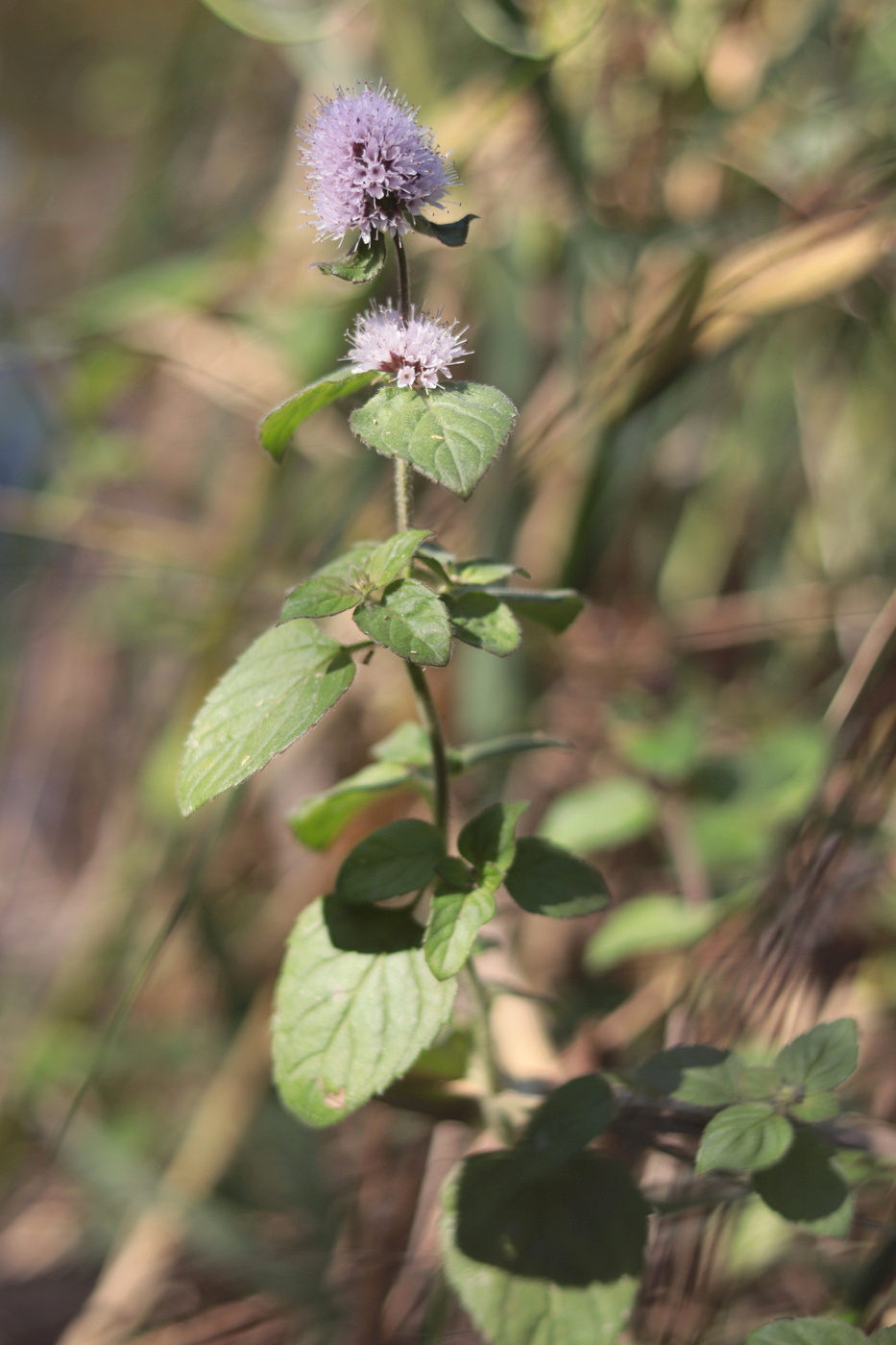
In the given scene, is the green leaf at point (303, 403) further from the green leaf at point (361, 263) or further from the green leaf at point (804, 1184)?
the green leaf at point (804, 1184)

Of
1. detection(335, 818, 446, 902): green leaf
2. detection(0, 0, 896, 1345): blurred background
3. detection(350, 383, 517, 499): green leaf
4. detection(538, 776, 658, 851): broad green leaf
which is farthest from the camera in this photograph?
detection(538, 776, 658, 851): broad green leaf

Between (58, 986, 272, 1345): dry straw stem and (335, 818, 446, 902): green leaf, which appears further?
(58, 986, 272, 1345): dry straw stem

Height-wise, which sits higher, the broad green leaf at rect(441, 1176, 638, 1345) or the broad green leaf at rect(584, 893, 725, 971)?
the broad green leaf at rect(584, 893, 725, 971)

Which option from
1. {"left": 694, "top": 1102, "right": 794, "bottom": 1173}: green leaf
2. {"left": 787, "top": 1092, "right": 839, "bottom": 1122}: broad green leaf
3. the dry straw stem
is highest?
{"left": 787, "top": 1092, "right": 839, "bottom": 1122}: broad green leaf

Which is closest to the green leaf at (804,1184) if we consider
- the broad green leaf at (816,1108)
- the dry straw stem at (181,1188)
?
the broad green leaf at (816,1108)

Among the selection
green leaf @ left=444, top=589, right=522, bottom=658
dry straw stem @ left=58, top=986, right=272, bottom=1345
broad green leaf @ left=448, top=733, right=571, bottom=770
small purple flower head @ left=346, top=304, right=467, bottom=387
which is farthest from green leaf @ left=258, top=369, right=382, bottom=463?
dry straw stem @ left=58, top=986, right=272, bottom=1345

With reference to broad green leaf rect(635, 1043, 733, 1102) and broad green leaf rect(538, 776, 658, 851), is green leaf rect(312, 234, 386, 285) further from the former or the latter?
broad green leaf rect(538, 776, 658, 851)
